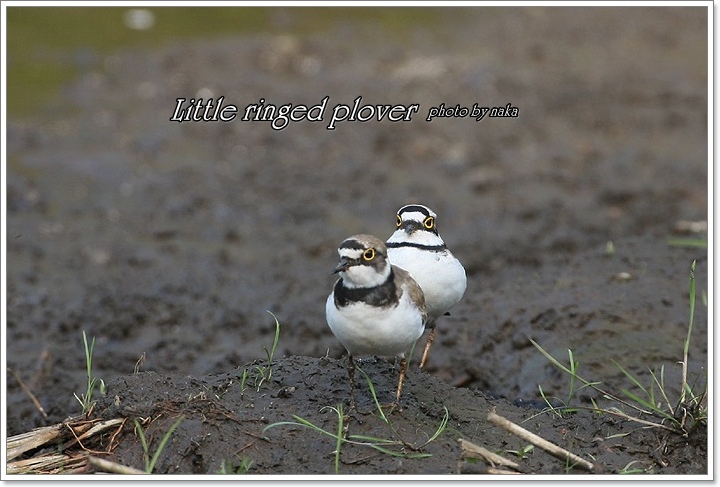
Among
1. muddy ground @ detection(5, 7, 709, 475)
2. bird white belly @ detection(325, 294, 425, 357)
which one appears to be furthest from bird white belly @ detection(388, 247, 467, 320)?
bird white belly @ detection(325, 294, 425, 357)

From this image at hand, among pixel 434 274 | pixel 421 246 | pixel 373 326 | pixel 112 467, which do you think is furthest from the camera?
pixel 421 246

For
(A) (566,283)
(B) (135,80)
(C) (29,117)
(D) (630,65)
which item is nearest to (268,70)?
(B) (135,80)

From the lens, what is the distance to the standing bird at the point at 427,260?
5.60 meters

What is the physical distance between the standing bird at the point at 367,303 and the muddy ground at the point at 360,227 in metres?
0.50

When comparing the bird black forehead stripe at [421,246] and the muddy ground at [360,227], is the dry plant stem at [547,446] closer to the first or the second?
the muddy ground at [360,227]

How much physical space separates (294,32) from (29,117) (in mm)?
5028

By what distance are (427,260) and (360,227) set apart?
493cm

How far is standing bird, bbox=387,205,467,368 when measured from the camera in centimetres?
560

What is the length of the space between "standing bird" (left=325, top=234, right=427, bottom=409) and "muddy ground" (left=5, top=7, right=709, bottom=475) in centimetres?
50

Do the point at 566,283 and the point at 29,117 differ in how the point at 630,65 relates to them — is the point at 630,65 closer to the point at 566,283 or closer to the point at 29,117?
the point at 566,283

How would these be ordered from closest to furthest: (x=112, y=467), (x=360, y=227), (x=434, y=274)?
(x=112, y=467) → (x=434, y=274) → (x=360, y=227)

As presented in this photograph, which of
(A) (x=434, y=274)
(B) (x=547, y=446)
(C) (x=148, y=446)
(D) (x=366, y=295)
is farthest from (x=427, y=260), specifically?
(C) (x=148, y=446)

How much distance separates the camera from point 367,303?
189 inches

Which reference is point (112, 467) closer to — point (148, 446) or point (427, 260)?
point (148, 446)
